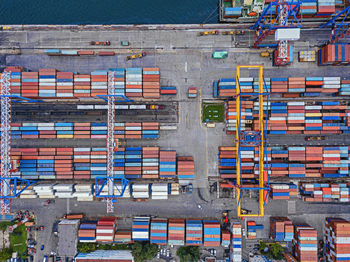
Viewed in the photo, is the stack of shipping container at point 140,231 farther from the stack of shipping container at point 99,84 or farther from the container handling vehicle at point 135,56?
the container handling vehicle at point 135,56

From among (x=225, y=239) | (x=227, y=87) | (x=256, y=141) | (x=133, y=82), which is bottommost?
(x=225, y=239)

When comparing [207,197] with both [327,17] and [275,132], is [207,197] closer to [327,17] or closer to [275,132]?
[275,132]

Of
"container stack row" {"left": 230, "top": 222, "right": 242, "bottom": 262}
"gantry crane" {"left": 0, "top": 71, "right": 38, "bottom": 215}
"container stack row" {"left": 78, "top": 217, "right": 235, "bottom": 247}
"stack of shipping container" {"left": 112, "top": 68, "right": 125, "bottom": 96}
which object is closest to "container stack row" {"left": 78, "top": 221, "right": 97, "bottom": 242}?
"container stack row" {"left": 78, "top": 217, "right": 235, "bottom": 247}

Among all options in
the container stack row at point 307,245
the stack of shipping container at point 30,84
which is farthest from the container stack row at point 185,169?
the stack of shipping container at point 30,84

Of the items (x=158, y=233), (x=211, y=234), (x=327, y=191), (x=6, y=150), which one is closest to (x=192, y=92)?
(x=211, y=234)

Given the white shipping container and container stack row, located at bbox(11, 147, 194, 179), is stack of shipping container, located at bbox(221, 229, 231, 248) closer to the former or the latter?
container stack row, located at bbox(11, 147, 194, 179)

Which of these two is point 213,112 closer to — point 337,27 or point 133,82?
point 133,82
